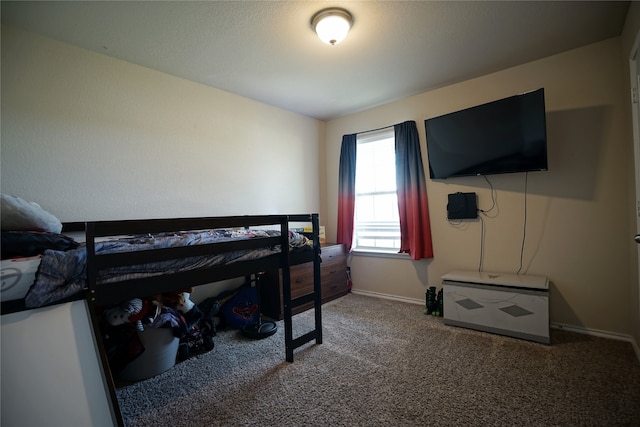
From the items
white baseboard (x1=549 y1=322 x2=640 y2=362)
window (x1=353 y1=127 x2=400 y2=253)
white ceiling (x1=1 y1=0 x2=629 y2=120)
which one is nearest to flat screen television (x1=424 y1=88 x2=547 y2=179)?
white ceiling (x1=1 y1=0 x2=629 y2=120)

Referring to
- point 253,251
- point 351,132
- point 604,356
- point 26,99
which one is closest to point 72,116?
point 26,99

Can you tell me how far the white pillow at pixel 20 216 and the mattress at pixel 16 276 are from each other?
27 cm

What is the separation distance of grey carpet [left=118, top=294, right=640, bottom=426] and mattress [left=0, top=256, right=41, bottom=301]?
89cm

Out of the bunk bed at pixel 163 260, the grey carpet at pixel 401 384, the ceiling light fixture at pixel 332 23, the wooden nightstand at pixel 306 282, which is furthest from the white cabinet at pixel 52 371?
the ceiling light fixture at pixel 332 23

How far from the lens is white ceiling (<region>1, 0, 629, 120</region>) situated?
1.81m

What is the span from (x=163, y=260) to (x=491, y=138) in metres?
2.81

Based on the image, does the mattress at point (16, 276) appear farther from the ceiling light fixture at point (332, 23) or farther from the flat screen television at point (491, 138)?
the flat screen television at point (491, 138)

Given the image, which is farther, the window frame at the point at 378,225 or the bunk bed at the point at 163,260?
the window frame at the point at 378,225

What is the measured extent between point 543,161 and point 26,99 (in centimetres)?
397

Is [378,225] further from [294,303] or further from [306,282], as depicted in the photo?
[294,303]

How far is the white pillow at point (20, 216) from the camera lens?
1316mm

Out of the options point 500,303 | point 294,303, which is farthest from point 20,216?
point 500,303

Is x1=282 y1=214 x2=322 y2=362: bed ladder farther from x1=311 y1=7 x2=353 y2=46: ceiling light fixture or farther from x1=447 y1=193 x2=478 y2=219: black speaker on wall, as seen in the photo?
x1=447 y1=193 x2=478 y2=219: black speaker on wall

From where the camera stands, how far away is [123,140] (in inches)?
92.8
